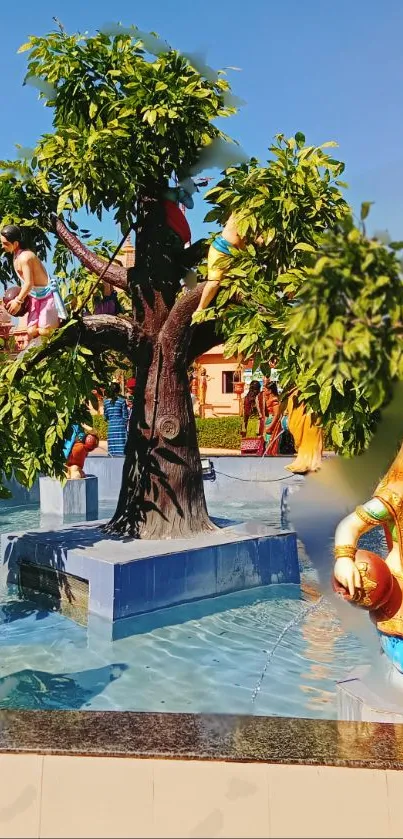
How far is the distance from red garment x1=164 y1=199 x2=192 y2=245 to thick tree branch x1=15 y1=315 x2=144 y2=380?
3.03 ft

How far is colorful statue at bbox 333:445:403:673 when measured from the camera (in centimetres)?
287

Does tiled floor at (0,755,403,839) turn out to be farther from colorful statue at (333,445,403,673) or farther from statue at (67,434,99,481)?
statue at (67,434,99,481)

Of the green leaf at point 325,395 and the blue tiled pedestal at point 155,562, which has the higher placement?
the green leaf at point 325,395

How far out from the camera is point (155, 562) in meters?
5.78

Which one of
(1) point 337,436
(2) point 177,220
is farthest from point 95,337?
(1) point 337,436

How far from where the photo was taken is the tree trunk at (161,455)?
6512 millimetres

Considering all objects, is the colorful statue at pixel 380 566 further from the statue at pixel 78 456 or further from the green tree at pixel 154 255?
the statue at pixel 78 456

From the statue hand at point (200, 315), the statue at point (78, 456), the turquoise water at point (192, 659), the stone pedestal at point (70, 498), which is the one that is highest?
the statue hand at point (200, 315)

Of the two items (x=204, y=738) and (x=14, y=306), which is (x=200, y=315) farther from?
(x=204, y=738)

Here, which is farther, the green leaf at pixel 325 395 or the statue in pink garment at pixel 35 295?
the statue in pink garment at pixel 35 295

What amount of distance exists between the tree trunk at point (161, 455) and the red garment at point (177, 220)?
1007mm

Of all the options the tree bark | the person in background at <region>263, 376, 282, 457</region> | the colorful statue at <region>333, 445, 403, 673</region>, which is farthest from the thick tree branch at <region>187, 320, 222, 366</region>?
the person in background at <region>263, 376, 282, 457</region>

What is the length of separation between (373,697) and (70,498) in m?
8.43

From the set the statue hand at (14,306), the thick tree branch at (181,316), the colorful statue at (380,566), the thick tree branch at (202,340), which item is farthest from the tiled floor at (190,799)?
the thick tree branch at (202,340)
